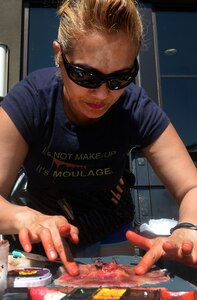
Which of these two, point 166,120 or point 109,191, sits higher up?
point 166,120

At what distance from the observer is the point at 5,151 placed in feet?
4.19

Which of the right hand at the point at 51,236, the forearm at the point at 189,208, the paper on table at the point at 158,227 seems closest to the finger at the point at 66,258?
the right hand at the point at 51,236

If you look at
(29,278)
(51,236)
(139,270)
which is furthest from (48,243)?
(139,270)

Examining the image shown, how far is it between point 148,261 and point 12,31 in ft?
10.1

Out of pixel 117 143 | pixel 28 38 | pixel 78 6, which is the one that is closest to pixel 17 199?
pixel 117 143

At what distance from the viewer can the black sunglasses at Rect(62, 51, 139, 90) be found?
1.19 meters

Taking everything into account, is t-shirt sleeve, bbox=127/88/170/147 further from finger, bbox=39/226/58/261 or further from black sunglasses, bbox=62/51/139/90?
finger, bbox=39/226/58/261

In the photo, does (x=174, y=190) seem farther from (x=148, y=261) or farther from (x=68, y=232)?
(x=68, y=232)

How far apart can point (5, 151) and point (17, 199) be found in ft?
1.09

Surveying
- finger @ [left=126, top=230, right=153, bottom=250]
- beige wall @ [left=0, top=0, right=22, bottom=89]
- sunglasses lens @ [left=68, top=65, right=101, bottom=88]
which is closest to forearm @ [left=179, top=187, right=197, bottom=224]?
finger @ [left=126, top=230, right=153, bottom=250]

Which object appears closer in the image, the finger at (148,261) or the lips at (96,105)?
the finger at (148,261)

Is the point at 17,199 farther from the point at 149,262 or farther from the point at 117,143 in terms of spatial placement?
the point at 149,262

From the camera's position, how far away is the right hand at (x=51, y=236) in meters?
1.05

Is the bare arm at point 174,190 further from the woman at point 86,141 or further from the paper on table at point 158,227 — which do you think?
the paper on table at point 158,227
